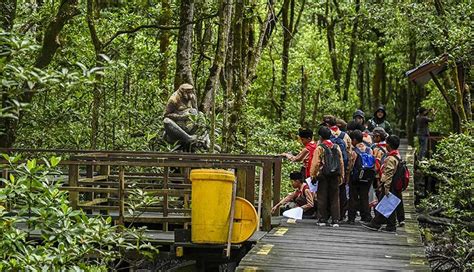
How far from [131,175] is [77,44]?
599 centimetres

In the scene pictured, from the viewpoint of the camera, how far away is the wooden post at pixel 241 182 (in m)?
12.5

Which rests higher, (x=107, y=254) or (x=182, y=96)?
(x=182, y=96)

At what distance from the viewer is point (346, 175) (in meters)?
14.3

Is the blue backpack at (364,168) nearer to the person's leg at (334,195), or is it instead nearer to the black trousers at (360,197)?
the black trousers at (360,197)

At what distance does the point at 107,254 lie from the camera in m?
8.41

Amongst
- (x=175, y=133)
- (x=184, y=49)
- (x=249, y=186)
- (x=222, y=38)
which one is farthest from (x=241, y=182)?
(x=184, y=49)

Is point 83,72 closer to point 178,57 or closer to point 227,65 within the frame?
point 178,57

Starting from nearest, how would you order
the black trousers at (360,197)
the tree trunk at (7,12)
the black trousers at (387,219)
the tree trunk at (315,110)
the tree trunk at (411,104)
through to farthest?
1. the tree trunk at (7,12)
2. the black trousers at (387,219)
3. the black trousers at (360,197)
4. the tree trunk at (315,110)
5. the tree trunk at (411,104)

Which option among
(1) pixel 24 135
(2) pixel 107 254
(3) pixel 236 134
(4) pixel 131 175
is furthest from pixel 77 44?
(2) pixel 107 254

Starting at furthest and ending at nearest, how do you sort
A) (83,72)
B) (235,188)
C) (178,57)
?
(178,57), (235,188), (83,72)

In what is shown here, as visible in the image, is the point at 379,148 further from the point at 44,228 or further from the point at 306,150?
the point at 44,228

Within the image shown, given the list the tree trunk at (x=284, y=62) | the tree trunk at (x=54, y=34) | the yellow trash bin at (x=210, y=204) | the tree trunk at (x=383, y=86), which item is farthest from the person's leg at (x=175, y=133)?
the tree trunk at (x=383, y=86)

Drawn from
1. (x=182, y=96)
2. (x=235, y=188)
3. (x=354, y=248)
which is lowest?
(x=354, y=248)

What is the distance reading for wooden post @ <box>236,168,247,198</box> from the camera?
41.0ft
